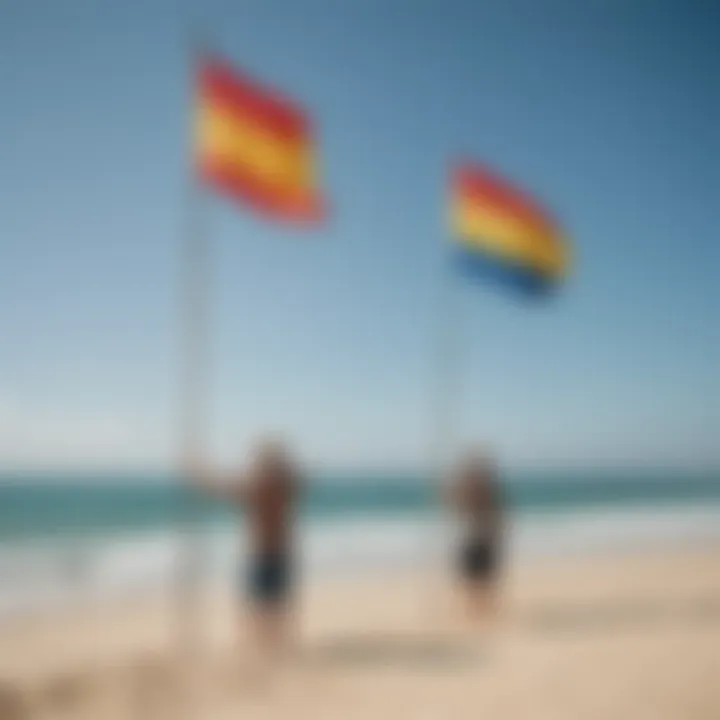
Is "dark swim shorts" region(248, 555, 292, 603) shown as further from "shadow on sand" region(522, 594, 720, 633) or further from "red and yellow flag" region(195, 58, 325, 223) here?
"red and yellow flag" region(195, 58, 325, 223)

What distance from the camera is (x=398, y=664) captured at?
2.78 meters

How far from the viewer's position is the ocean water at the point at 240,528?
13.2ft

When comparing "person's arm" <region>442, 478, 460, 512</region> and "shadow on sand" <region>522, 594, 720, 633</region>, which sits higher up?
"person's arm" <region>442, 478, 460, 512</region>

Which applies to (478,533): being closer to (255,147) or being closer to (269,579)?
(269,579)

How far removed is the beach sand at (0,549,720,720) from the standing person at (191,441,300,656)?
4.4 inches

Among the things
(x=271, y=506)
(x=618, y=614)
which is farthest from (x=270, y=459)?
(x=618, y=614)

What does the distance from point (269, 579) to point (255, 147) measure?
4.42ft

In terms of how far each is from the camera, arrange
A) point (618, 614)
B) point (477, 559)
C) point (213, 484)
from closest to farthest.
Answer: point (213, 484), point (618, 614), point (477, 559)

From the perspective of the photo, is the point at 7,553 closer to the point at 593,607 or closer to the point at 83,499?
the point at 83,499

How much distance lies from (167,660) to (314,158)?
1.60 meters

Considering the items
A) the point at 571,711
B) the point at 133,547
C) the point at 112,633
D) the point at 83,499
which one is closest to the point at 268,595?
the point at 112,633

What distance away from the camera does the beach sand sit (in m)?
2.45

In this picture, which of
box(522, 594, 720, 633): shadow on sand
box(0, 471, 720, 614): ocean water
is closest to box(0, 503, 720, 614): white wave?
box(0, 471, 720, 614): ocean water

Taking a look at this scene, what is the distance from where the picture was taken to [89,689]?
2.54 metres
